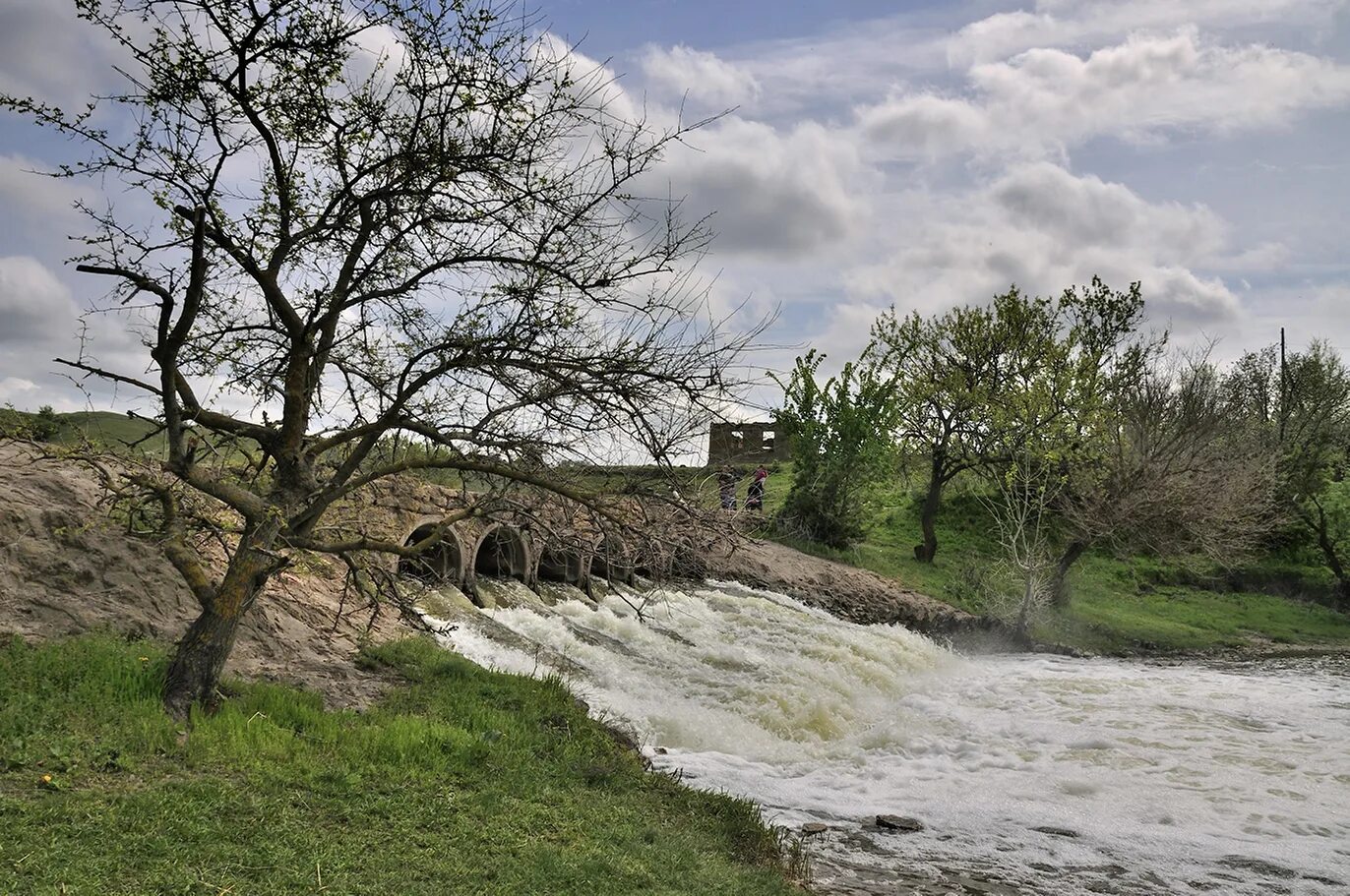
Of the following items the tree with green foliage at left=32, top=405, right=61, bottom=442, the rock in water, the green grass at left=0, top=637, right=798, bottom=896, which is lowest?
the rock in water

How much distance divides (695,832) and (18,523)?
24.4 ft

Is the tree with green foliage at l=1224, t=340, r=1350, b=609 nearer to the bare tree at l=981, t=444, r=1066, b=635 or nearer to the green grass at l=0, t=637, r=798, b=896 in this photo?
the bare tree at l=981, t=444, r=1066, b=635

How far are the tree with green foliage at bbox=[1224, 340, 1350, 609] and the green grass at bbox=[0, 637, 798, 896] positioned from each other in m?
36.3

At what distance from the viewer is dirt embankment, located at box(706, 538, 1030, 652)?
25297mm

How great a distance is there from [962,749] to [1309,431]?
38.4 meters

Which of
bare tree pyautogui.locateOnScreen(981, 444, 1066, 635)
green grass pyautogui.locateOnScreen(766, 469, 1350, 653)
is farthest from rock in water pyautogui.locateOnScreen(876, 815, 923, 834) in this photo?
green grass pyautogui.locateOnScreen(766, 469, 1350, 653)

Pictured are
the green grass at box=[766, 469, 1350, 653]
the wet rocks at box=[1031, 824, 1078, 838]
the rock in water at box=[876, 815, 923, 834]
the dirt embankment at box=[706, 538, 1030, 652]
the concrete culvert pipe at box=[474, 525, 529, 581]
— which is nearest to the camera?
the rock in water at box=[876, 815, 923, 834]

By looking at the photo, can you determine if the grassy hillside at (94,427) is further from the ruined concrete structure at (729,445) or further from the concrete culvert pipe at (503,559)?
the concrete culvert pipe at (503,559)

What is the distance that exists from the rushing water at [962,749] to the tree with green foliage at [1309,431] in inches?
725

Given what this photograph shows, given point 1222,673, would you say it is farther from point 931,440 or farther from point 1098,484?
point 931,440

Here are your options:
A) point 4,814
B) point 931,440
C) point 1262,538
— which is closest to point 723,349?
point 4,814

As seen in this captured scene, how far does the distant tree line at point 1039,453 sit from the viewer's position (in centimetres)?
2900

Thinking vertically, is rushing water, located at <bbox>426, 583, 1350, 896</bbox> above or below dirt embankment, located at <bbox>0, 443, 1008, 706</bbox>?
below

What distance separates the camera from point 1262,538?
38.4 m
